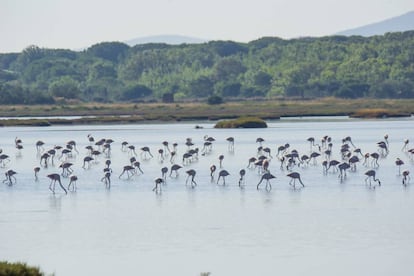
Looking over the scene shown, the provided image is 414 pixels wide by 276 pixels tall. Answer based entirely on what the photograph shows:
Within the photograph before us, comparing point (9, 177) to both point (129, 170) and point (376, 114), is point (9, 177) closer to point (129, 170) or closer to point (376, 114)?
point (129, 170)

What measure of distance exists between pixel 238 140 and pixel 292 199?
23.7 m

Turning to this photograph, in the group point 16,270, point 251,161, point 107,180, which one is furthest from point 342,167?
point 16,270

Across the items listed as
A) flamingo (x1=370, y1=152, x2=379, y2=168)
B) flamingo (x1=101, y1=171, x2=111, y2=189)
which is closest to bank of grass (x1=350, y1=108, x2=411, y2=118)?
flamingo (x1=370, y1=152, x2=379, y2=168)

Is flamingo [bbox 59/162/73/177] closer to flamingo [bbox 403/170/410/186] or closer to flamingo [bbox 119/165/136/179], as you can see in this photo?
flamingo [bbox 119/165/136/179]

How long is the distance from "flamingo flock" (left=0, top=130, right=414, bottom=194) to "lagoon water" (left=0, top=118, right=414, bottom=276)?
0.85 feet

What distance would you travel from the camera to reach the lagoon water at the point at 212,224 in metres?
17.8

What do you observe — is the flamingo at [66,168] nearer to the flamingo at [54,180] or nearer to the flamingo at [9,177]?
the flamingo at [9,177]

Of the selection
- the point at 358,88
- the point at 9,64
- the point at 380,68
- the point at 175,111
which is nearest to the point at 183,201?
the point at 175,111

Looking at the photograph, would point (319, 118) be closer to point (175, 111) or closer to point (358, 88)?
point (175, 111)

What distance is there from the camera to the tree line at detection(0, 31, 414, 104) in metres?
119

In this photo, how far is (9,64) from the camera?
200 m

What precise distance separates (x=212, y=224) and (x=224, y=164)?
47.6 feet

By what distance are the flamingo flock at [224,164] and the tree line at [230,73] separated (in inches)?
2148

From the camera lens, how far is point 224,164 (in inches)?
1428
